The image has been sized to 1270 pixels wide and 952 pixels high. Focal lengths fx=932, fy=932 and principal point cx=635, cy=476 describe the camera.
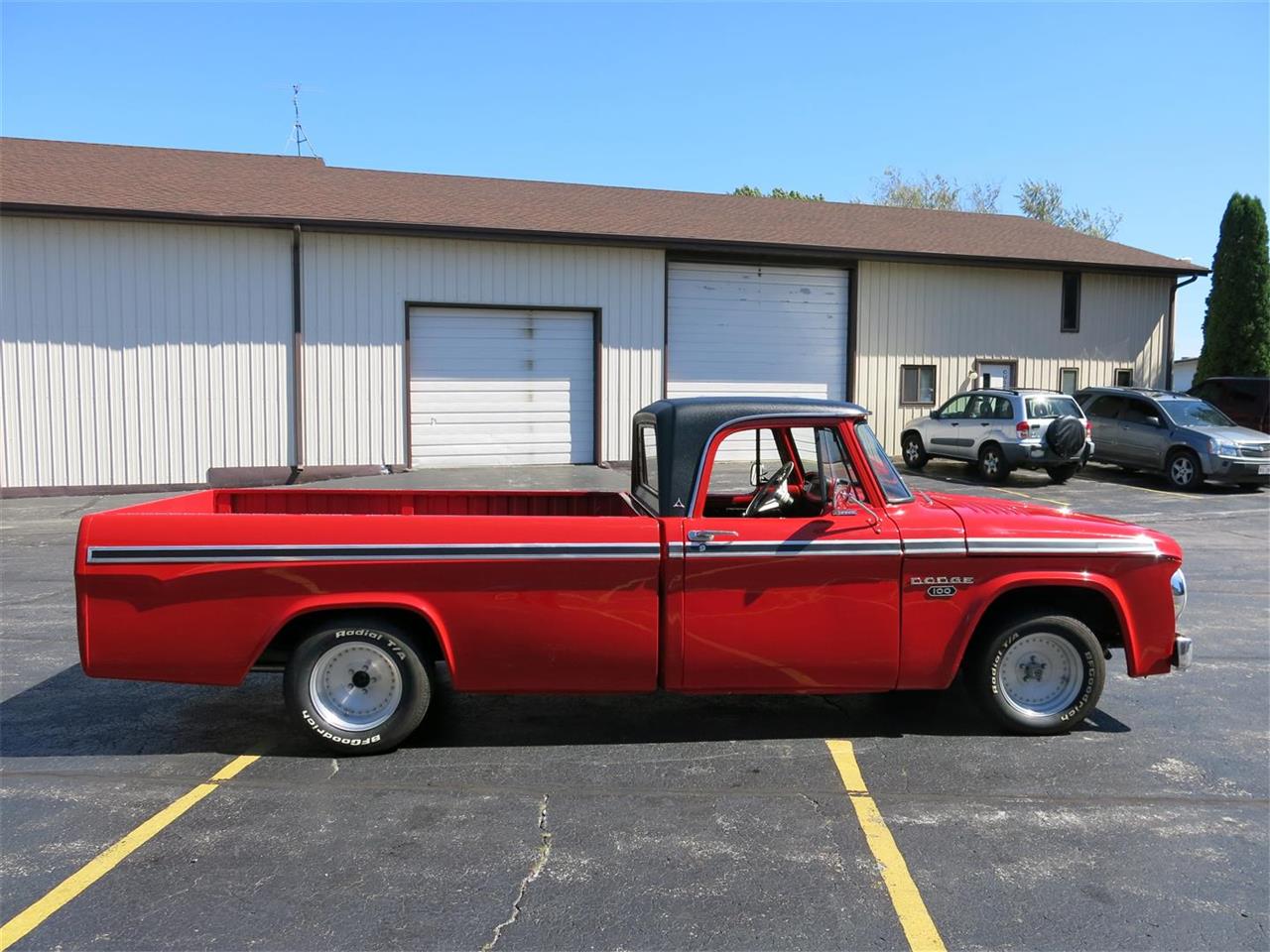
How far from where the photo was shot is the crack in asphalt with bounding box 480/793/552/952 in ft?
10.00

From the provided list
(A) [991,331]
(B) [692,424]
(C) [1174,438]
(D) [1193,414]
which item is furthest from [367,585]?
(A) [991,331]

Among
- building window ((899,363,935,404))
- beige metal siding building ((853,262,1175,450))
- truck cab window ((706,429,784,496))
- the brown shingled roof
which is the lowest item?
truck cab window ((706,429,784,496))

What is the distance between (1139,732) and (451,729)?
3.65 meters

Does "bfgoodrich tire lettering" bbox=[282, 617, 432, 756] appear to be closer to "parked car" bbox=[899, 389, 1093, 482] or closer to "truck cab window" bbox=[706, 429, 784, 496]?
"truck cab window" bbox=[706, 429, 784, 496]

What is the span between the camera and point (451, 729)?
4.91 m

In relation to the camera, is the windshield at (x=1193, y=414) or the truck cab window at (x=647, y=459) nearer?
the truck cab window at (x=647, y=459)

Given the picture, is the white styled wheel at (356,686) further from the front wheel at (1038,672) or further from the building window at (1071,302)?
the building window at (1071,302)

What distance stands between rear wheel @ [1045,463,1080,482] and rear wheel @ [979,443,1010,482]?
0.73 meters

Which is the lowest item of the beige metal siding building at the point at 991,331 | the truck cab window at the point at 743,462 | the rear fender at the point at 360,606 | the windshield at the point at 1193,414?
the rear fender at the point at 360,606

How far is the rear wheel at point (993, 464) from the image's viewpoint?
1625 centimetres

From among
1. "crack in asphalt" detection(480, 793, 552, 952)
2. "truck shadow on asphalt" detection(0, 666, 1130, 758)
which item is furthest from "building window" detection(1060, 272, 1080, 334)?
"crack in asphalt" detection(480, 793, 552, 952)

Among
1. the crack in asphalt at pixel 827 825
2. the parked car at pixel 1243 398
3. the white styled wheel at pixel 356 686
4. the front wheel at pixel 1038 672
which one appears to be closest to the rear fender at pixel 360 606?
the white styled wheel at pixel 356 686

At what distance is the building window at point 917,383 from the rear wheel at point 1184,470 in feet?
17.0

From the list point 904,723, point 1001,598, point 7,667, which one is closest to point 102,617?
point 7,667
